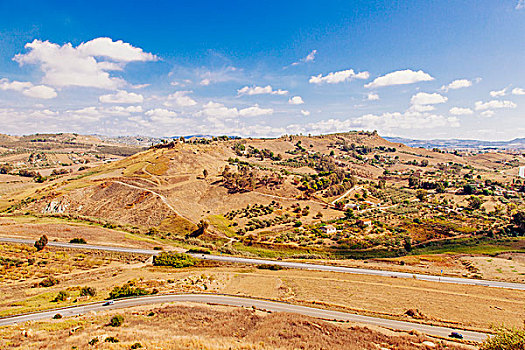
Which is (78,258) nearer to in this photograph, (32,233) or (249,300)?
(32,233)

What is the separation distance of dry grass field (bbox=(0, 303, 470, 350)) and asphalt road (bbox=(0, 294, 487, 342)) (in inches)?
117

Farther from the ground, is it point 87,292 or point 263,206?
point 87,292

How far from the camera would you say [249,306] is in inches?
1300

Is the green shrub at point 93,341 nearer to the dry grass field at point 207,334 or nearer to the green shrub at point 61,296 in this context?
the dry grass field at point 207,334

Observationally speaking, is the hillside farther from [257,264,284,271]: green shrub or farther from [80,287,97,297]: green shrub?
[80,287,97,297]: green shrub

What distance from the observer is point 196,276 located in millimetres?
44250

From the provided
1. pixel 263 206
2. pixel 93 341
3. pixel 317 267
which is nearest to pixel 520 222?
pixel 317 267

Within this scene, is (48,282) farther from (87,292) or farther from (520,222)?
(520,222)

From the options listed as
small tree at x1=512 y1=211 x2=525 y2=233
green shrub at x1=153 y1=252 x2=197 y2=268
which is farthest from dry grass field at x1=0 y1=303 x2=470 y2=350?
small tree at x1=512 y1=211 x2=525 y2=233

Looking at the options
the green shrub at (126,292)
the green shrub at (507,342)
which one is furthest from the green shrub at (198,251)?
the green shrub at (507,342)

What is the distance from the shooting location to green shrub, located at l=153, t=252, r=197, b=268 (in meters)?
50.9

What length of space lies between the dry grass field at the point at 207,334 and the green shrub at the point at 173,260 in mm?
21584

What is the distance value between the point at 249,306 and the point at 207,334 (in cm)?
995

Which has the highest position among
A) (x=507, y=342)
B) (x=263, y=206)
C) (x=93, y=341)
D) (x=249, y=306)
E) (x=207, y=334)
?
(x=507, y=342)
